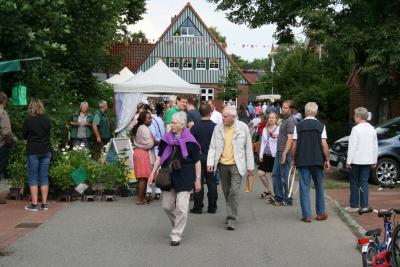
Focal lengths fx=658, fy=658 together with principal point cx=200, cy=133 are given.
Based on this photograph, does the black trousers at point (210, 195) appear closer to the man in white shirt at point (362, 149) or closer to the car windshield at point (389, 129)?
the man in white shirt at point (362, 149)

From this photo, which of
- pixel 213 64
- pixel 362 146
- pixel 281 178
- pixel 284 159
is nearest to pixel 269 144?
pixel 281 178

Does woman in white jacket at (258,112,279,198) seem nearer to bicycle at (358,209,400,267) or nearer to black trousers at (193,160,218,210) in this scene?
black trousers at (193,160,218,210)

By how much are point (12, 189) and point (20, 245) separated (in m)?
3.98

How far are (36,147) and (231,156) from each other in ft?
10.8

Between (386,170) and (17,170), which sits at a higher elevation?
(17,170)

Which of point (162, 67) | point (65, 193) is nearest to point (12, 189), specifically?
point (65, 193)

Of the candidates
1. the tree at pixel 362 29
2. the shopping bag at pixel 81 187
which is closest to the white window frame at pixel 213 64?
the tree at pixel 362 29

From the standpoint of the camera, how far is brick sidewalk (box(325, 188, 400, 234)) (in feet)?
32.7

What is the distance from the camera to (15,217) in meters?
10.2

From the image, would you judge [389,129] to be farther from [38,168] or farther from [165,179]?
[165,179]

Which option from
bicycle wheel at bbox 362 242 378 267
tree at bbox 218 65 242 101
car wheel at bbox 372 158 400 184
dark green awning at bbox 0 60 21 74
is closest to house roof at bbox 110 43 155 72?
tree at bbox 218 65 242 101

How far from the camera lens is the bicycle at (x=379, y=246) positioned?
6222 millimetres

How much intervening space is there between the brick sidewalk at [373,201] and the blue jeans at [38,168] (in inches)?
199

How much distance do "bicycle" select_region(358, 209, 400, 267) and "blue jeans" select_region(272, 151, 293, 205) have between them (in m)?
4.95
